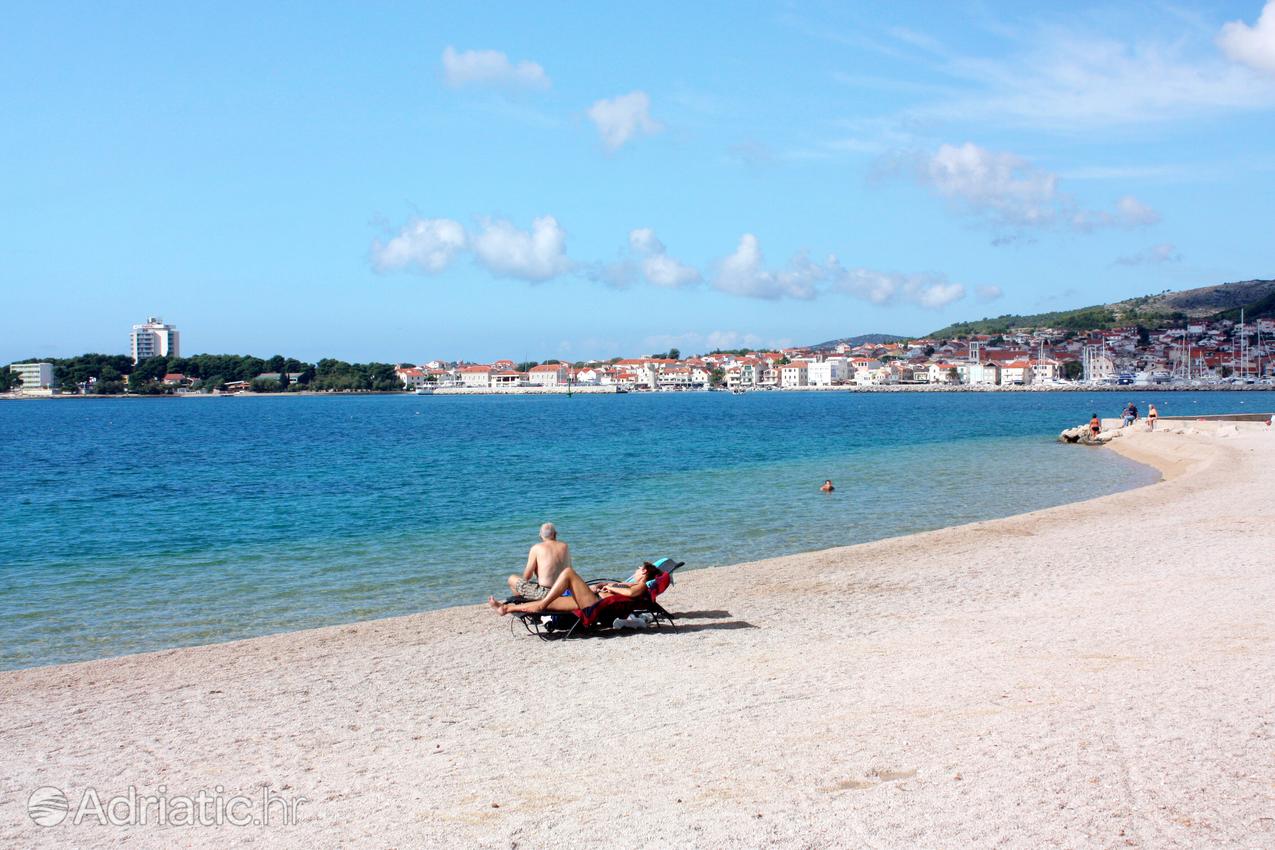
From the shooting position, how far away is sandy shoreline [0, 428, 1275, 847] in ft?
16.6

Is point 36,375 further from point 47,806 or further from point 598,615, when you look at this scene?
point 47,806

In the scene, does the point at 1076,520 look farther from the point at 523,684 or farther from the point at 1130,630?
the point at 523,684

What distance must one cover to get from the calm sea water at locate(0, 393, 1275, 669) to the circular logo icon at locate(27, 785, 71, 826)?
4875 millimetres

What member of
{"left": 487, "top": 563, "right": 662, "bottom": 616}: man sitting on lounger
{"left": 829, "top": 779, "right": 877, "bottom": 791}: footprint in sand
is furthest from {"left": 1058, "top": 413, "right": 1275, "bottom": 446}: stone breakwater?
{"left": 829, "top": 779, "right": 877, "bottom": 791}: footprint in sand

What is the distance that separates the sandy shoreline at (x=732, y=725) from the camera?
507cm

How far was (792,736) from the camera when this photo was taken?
6359 millimetres

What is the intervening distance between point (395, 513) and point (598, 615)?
13.4 metres

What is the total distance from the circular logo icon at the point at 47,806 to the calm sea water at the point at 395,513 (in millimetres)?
4875

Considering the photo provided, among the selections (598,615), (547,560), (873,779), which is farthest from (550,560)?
(873,779)

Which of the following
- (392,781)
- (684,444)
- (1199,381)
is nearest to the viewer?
(392,781)

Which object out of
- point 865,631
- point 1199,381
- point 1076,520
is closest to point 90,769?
point 865,631

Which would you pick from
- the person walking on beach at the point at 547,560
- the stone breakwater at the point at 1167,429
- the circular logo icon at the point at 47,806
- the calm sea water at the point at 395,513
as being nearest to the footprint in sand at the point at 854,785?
the circular logo icon at the point at 47,806

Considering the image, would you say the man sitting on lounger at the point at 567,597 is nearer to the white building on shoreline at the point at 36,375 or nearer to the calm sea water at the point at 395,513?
the calm sea water at the point at 395,513

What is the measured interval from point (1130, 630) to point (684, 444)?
3938 cm
